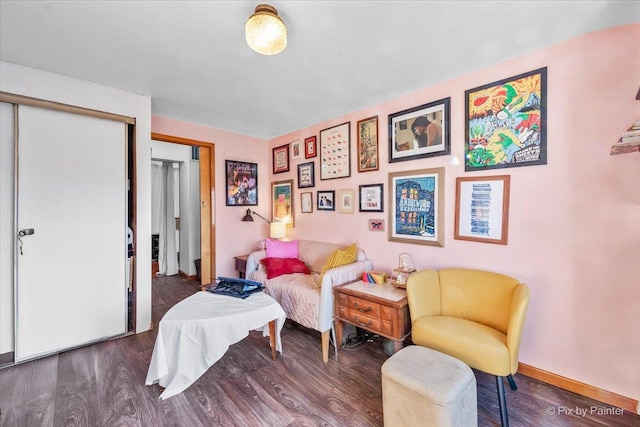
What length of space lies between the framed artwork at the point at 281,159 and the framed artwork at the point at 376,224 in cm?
171

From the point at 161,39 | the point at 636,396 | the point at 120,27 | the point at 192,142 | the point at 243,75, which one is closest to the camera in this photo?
the point at 636,396

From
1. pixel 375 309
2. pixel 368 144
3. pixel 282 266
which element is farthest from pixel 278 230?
pixel 375 309

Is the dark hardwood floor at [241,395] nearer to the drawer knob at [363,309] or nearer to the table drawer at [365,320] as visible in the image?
the table drawer at [365,320]


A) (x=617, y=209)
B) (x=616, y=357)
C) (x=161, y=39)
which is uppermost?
(x=161, y=39)

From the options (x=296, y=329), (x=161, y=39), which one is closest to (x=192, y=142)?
(x=161, y=39)

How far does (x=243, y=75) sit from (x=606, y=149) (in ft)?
8.85

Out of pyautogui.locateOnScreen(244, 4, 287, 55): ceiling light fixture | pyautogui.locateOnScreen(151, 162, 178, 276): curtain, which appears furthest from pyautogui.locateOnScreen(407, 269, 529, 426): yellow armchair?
pyautogui.locateOnScreen(151, 162, 178, 276): curtain

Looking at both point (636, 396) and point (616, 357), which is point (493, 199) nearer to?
point (616, 357)

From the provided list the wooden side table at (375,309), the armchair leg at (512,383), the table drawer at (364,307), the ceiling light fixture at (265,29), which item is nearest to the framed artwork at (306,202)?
the wooden side table at (375,309)

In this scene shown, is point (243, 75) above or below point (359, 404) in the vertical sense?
above

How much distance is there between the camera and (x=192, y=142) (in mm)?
3631

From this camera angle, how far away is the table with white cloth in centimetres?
170

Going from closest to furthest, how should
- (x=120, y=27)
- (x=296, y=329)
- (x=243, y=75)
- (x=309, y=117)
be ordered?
(x=120, y=27) → (x=243, y=75) → (x=296, y=329) → (x=309, y=117)

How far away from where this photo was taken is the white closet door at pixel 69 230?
2193 millimetres
